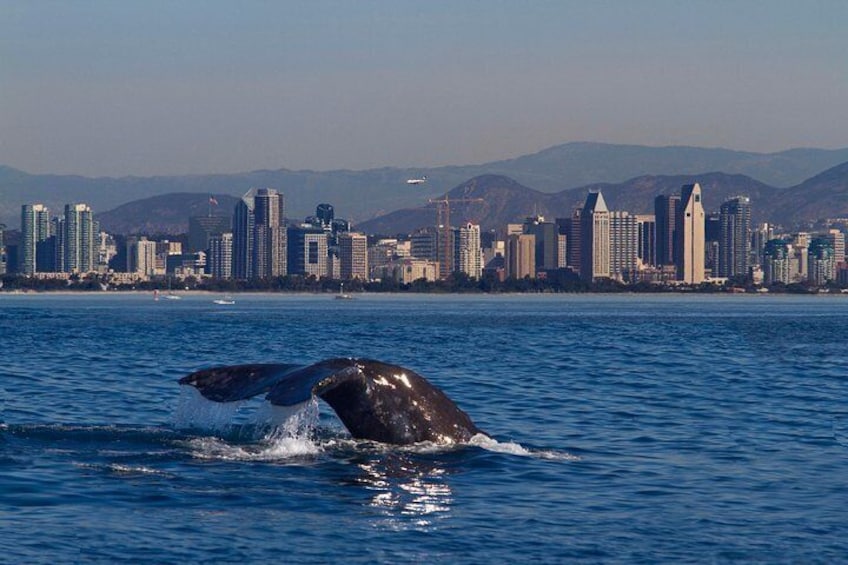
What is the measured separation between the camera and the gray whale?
1625 centimetres

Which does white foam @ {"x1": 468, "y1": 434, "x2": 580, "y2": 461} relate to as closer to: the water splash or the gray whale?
the gray whale

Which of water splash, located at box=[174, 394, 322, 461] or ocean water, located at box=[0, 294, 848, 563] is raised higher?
water splash, located at box=[174, 394, 322, 461]

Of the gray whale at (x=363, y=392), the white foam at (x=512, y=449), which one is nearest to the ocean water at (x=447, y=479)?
the white foam at (x=512, y=449)

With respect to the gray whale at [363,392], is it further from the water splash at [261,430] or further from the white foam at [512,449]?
the water splash at [261,430]

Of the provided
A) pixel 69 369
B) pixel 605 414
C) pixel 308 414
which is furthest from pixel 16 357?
pixel 308 414

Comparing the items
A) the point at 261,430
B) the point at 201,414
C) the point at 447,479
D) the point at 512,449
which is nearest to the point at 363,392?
Answer: the point at 447,479

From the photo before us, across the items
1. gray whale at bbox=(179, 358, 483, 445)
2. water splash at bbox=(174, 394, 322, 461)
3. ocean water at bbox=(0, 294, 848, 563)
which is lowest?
ocean water at bbox=(0, 294, 848, 563)

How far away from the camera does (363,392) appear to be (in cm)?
1706

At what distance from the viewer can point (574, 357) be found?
145 ft

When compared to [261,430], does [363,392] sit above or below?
above

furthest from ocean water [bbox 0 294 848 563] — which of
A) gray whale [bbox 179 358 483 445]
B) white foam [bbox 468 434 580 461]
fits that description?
gray whale [bbox 179 358 483 445]

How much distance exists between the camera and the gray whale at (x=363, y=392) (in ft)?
53.3

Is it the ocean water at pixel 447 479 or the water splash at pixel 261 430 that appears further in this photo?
the water splash at pixel 261 430

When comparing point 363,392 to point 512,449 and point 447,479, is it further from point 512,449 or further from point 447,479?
point 512,449
